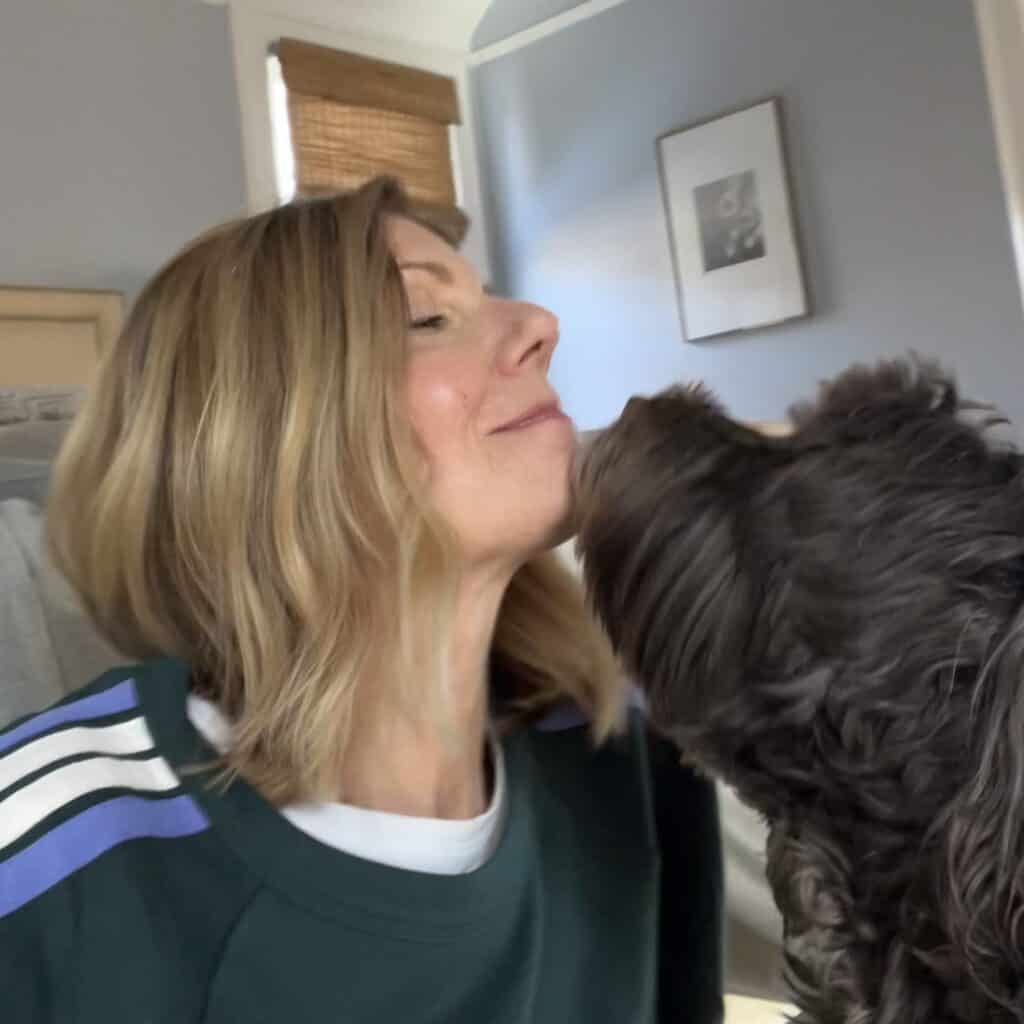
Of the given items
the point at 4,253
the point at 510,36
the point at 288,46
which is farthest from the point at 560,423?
the point at 510,36

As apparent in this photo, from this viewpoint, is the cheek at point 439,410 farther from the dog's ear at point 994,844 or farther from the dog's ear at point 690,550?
the dog's ear at point 994,844

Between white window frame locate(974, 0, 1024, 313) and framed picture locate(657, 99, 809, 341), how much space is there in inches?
19.2

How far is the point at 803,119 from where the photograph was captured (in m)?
3.10

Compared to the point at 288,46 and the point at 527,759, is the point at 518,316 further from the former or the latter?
the point at 288,46

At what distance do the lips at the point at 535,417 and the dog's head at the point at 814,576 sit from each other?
79 millimetres

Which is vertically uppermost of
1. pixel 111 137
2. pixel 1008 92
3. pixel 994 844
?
pixel 111 137

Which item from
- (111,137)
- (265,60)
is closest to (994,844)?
(111,137)

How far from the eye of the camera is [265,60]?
3.31 metres

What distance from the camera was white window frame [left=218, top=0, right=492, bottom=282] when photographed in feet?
Answer: 10.7

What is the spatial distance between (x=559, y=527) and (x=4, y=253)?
217 cm

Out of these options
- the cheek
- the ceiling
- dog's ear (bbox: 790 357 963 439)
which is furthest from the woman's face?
the ceiling

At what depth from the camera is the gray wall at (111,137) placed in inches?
112

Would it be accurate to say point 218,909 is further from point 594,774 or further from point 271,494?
point 594,774

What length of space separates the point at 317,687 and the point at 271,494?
5.9 inches
